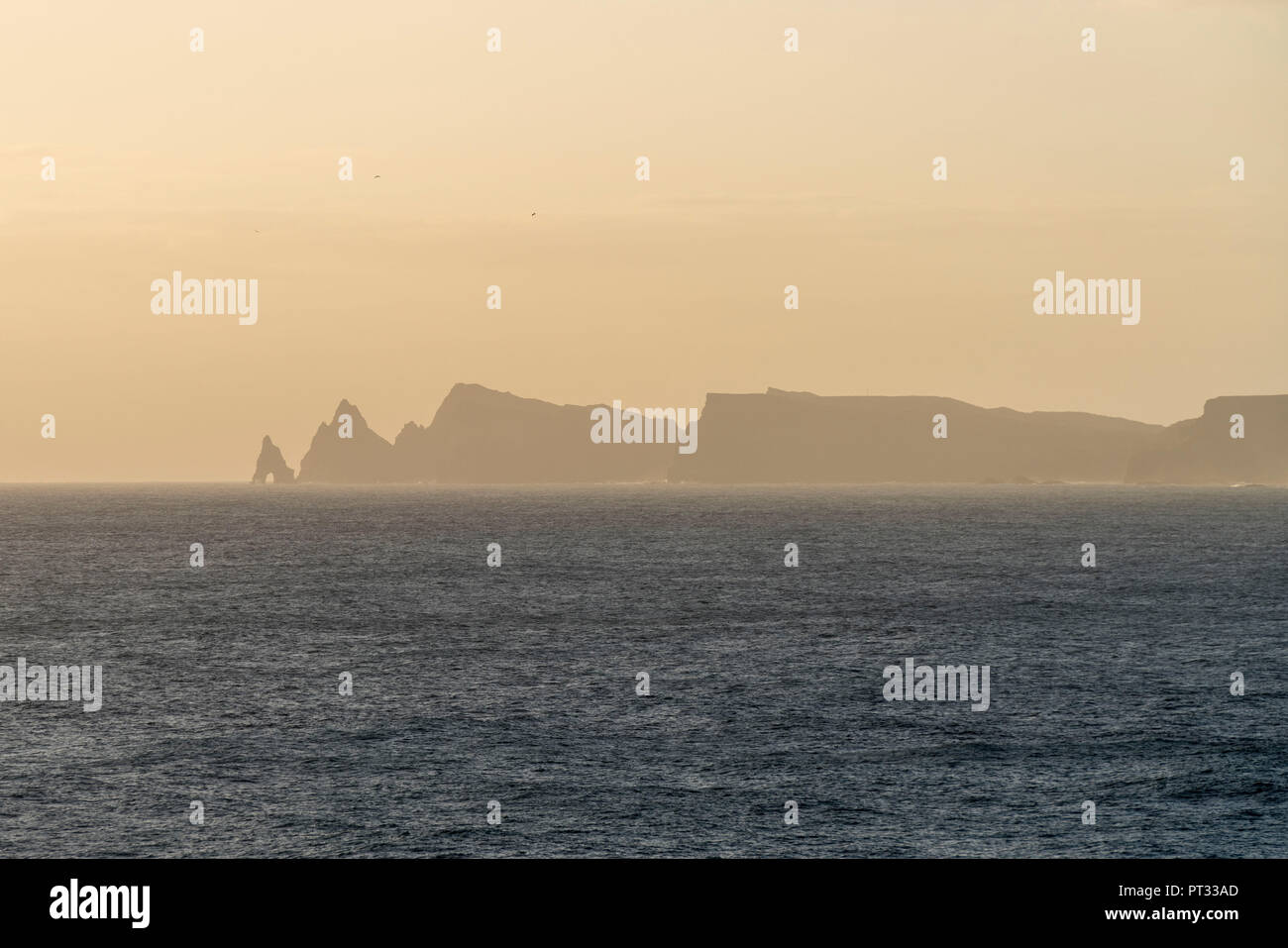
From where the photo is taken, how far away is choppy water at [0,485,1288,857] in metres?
54.3

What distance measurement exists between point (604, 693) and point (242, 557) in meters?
121

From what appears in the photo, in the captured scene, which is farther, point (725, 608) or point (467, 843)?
point (725, 608)

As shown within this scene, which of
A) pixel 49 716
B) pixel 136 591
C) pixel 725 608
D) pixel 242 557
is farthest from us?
pixel 242 557

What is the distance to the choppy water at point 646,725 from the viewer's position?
178 ft

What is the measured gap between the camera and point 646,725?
244ft

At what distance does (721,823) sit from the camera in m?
54.8

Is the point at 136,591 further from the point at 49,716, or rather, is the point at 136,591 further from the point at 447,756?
the point at 447,756
